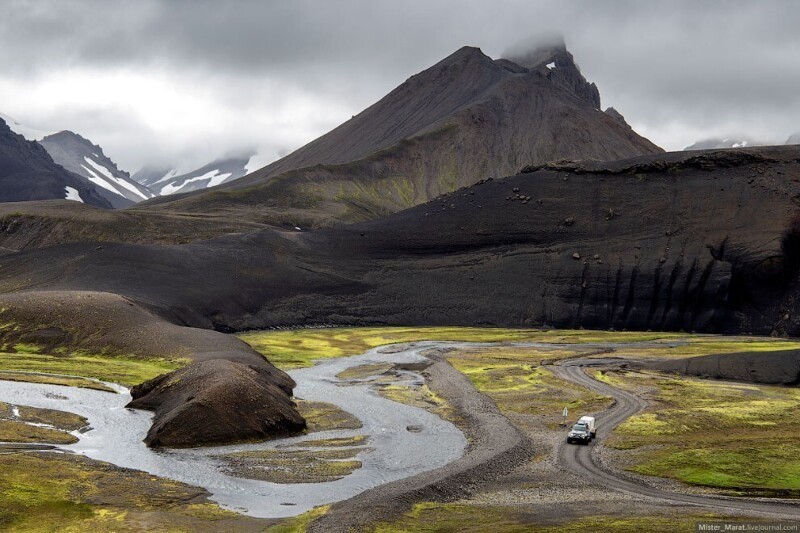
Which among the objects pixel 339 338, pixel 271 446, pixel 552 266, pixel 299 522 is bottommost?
pixel 299 522

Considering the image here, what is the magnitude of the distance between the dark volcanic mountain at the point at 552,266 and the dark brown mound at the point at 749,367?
64853mm

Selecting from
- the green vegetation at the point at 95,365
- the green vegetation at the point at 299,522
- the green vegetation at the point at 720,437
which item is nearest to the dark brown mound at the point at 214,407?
the green vegetation at the point at 95,365

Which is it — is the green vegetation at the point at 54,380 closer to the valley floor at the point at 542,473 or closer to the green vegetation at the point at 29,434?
the valley floor at the point at 542,473

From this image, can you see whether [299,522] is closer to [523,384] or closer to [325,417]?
[325,417]

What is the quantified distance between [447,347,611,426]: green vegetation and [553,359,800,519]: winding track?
3190 millimetres

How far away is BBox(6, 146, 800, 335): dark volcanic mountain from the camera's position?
16312cm

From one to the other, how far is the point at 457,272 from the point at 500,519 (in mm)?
147487

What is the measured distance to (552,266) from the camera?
185000 mm

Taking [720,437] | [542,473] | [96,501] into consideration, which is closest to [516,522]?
[542,473]

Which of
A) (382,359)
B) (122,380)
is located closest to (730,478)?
(122,380)

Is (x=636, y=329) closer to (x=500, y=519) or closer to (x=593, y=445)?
(x=593, y=445)

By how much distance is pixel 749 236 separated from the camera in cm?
17788

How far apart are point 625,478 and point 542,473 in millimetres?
5234

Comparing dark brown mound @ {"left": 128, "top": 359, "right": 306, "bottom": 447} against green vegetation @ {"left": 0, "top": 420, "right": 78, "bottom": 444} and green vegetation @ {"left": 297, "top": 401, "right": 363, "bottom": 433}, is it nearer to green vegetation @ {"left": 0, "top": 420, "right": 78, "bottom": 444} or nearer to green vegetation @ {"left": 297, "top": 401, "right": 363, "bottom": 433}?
green vegetation @ {"left": 297, "top": 401, "right": 363, "bottom": 433}
